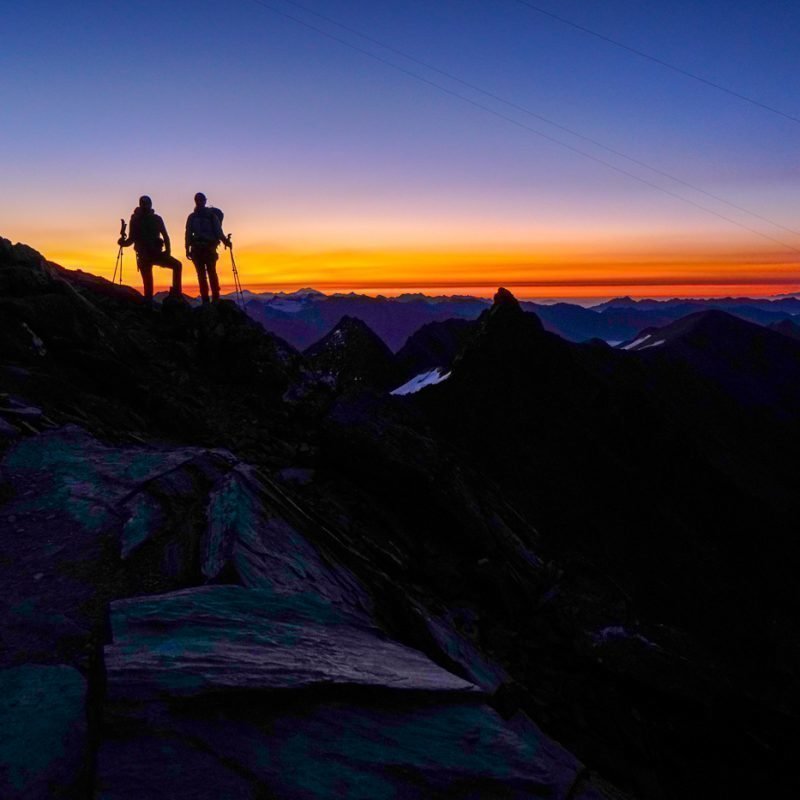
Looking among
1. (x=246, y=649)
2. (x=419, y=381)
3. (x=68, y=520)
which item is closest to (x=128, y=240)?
(x=68, y=520)

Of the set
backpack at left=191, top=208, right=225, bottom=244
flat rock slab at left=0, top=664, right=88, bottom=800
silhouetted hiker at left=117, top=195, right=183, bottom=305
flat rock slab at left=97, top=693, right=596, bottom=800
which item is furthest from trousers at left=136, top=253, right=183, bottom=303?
flat rock slab at left=97, top=693, right=596, bottom=800

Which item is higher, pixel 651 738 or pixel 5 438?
pixel 5 438

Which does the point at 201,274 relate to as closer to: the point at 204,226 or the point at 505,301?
the point at 204,226

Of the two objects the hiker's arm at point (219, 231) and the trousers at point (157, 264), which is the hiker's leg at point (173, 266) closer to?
the trousers at point (157, 264)

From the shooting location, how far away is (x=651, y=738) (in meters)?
9.95

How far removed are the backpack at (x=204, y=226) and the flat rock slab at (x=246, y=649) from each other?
17.8 metres

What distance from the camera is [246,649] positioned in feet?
15.9

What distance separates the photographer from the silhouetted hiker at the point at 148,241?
810 inches

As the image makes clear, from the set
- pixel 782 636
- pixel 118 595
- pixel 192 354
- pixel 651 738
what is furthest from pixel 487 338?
pixel 118 595

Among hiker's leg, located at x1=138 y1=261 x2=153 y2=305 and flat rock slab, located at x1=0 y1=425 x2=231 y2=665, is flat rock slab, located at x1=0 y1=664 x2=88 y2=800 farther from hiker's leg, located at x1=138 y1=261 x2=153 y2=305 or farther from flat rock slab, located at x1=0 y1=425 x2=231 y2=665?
hiker's leg, located at x1=138 y1=261 x2=153 y2=305

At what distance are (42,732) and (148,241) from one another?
66.4 ft

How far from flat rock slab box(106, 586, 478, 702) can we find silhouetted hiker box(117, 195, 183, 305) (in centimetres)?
1871

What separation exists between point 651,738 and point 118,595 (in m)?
9.60

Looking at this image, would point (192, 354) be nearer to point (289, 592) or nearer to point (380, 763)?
point (289, 592)
